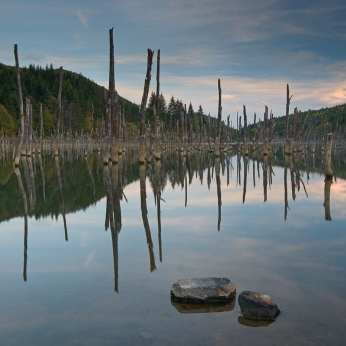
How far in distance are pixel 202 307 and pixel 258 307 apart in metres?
0.61

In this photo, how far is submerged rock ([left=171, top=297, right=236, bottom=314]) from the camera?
179 inches

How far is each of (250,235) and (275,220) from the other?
1.60 m

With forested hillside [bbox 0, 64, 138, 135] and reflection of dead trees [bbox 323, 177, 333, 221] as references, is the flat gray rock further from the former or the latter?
forested hillside [bbox 0, 64, 138, 135]

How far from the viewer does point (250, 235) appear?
7.91 metres

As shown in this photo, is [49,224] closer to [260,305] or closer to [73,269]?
[73,269]

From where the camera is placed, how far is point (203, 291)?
4.80 metres

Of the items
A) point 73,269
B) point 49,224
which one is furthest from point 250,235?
point 49,224

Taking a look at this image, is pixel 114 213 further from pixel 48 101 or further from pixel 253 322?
pixel 48 101

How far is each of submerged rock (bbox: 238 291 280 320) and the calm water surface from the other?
0.10 m

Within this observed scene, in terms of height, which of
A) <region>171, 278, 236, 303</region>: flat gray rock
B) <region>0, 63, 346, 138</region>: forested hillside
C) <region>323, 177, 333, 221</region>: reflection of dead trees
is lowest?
<region>323, 177, 333, 221</region>: reflection of dead trees

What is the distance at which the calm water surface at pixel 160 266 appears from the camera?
4094 mm

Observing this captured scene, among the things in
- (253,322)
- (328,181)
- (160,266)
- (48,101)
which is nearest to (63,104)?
(48,101)

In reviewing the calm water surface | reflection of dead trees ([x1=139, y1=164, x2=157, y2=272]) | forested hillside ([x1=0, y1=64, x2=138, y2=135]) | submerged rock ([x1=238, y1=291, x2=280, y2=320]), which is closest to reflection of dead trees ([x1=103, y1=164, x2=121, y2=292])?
the calm water surface

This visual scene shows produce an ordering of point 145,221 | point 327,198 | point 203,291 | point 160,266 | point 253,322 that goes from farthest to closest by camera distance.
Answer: point 327,198 → point 145,221 → point 160,266 → point 203,291 → point 253,322
